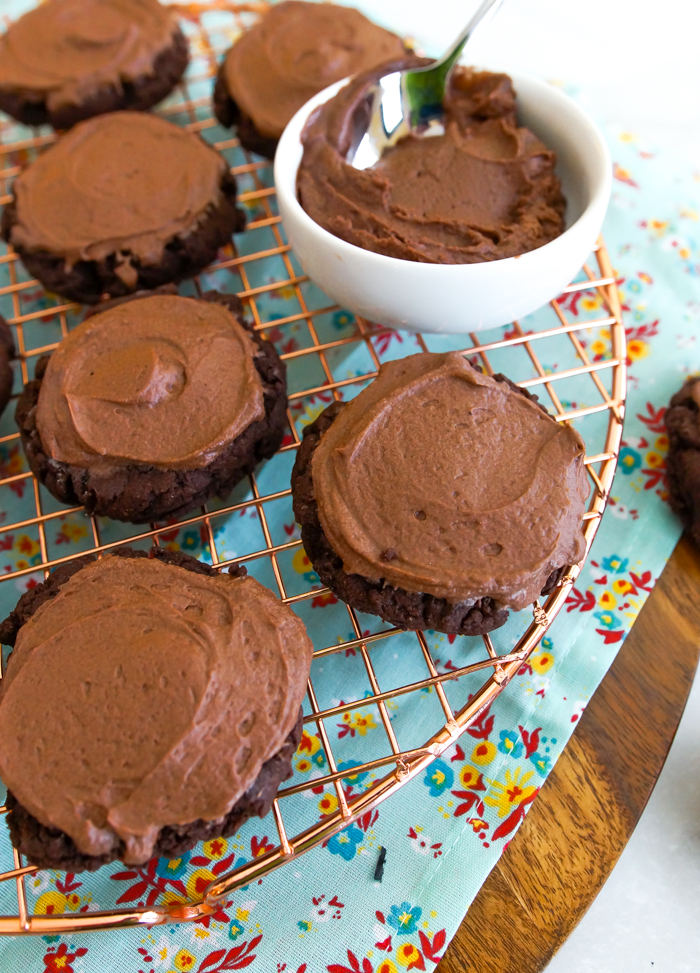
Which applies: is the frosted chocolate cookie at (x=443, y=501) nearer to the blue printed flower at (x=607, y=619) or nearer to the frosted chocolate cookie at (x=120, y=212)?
the blue printed flower at (x=607, y=619)

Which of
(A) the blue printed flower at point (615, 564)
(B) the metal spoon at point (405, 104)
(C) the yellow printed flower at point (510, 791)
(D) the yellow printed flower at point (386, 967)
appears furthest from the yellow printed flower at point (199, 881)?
(B) the metal spoon at point (405, 104)

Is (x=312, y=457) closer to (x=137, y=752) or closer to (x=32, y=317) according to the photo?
(x=137, y=752)

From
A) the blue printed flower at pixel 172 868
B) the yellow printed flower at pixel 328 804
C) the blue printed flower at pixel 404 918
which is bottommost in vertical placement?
the blue printed flower at pixel 172 868

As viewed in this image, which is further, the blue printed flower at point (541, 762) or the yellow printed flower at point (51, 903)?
the blue printed flower at point (541, 762)

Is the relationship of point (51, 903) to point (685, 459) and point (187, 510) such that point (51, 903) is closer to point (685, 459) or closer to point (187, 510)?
point (187, 510)

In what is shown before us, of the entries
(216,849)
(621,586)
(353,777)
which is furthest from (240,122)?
A: (216,849)

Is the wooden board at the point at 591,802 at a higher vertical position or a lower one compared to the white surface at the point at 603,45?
lower

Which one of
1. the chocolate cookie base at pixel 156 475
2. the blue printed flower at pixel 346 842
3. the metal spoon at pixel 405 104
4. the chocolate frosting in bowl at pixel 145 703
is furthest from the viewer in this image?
the metal spoon at pixel 405 104

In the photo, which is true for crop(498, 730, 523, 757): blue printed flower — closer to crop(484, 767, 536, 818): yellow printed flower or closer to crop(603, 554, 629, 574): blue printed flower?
crop(484, 767, 536, 818): yellow printed flower

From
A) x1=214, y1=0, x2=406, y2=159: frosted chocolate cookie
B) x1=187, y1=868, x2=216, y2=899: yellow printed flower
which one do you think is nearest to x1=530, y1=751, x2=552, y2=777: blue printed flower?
x1=187, y1=868, x2=216, y2=899: yellow printed flower
